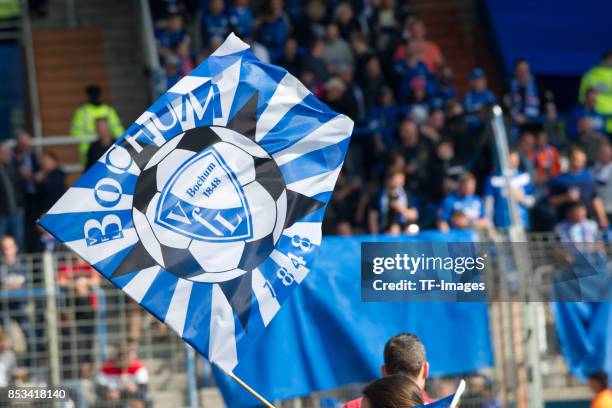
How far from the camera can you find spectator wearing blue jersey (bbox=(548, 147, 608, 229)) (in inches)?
544

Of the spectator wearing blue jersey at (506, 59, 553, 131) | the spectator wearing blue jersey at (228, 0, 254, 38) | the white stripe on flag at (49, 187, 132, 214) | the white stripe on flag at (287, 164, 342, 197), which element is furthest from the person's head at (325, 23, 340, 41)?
the white stripe on flag at (49, 187, 132, 214)

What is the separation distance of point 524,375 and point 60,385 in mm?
3666

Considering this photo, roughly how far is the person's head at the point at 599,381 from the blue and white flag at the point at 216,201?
4353 mm

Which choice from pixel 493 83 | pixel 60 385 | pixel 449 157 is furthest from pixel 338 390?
pixel 493 83

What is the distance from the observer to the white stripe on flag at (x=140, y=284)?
6230mm

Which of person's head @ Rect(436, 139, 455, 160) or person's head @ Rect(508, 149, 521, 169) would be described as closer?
person's head @ Rect(508, 149, 521, 169)

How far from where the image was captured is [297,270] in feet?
Result: 21.1

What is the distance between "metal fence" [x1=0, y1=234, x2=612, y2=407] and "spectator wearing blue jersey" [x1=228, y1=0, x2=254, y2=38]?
20.0ft

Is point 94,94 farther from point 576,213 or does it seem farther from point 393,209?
point 576,213

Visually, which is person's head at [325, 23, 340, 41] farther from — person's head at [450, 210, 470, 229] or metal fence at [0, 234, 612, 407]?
metal fence at [0, 234, 612, 407]

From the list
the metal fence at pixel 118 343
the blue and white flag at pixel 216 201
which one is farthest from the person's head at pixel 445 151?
the blue and white flag at pixel 216 201

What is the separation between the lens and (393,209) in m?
13.6

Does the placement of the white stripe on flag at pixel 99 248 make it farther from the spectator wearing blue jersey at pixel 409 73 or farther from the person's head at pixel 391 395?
the spectator wearing blue jersey at pixel 409 73

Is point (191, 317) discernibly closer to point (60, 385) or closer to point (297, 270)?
point (297, 270)
